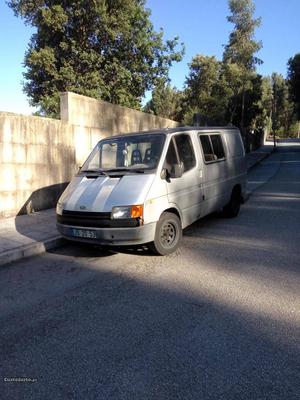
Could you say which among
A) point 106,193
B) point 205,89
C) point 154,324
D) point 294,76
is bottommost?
point 154,324

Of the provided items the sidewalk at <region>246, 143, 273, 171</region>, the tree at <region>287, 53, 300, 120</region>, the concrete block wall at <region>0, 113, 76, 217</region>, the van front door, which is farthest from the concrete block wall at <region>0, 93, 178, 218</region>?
the tree at <region>287, 53, 300, 120</region>

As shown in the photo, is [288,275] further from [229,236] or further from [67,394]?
[67,394]

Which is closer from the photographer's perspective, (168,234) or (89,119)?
(168,234)

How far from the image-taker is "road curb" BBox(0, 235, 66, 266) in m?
5.59

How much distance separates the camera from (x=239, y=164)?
8602mm

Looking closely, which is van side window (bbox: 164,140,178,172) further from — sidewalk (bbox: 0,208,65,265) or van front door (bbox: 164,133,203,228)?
sidewalk (bbox: 0,208,65,265)

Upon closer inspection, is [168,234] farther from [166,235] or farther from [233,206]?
[233,206]

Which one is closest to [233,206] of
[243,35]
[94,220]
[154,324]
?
[94,220]

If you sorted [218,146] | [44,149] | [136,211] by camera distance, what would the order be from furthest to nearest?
1. [44,149]
2. [218,146]
3. [136,211]

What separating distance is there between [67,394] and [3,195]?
6.18 m

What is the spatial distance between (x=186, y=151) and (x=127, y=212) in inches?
74.3

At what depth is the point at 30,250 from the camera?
19.5 ft

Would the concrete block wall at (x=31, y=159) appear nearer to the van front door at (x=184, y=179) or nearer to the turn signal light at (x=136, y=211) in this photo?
the van front door at (x=184, y=179)

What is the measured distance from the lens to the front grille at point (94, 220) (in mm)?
5117
